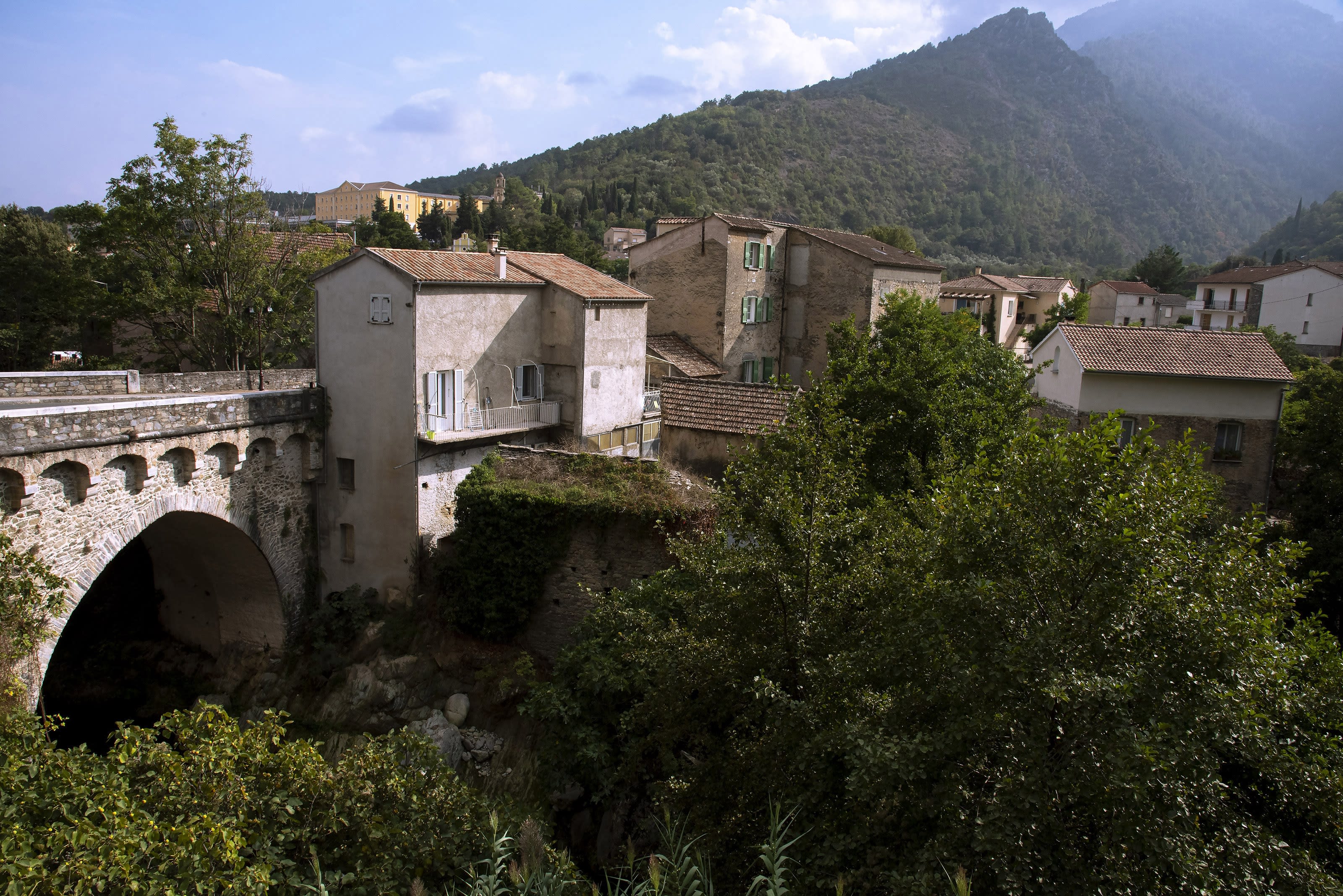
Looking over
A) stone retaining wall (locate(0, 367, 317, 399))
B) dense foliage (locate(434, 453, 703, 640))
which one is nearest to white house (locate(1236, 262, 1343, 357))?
dense foliage (locate(434, 453, 703, 640))

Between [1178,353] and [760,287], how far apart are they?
48.5 ft

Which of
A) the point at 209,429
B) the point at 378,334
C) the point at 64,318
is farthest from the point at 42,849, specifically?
the point at 64,318

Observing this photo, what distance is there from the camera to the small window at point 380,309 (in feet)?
65.1

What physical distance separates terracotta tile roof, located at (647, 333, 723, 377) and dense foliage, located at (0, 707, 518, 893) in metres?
20.7

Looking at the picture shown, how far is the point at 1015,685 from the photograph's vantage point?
738 cm

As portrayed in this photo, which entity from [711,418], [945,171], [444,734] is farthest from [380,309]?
[945,171]

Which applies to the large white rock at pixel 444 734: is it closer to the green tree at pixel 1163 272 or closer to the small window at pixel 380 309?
the small window at pixel 380 309

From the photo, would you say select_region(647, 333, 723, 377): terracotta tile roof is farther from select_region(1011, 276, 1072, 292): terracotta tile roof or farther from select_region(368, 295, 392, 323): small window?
select_region(1011, 276, 1072, 292): terracotta tile roof

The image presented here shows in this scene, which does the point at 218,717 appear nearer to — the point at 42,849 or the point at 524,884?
the point at 42,849

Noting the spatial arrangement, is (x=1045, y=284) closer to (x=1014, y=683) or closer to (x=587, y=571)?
(x=587, y=571)

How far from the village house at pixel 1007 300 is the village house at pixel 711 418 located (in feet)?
113

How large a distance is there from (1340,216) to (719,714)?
449 feet

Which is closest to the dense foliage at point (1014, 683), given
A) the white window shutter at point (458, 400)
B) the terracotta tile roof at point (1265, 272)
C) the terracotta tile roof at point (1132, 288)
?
the white window shutter at point (458, 400)

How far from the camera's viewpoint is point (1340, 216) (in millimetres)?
109688
